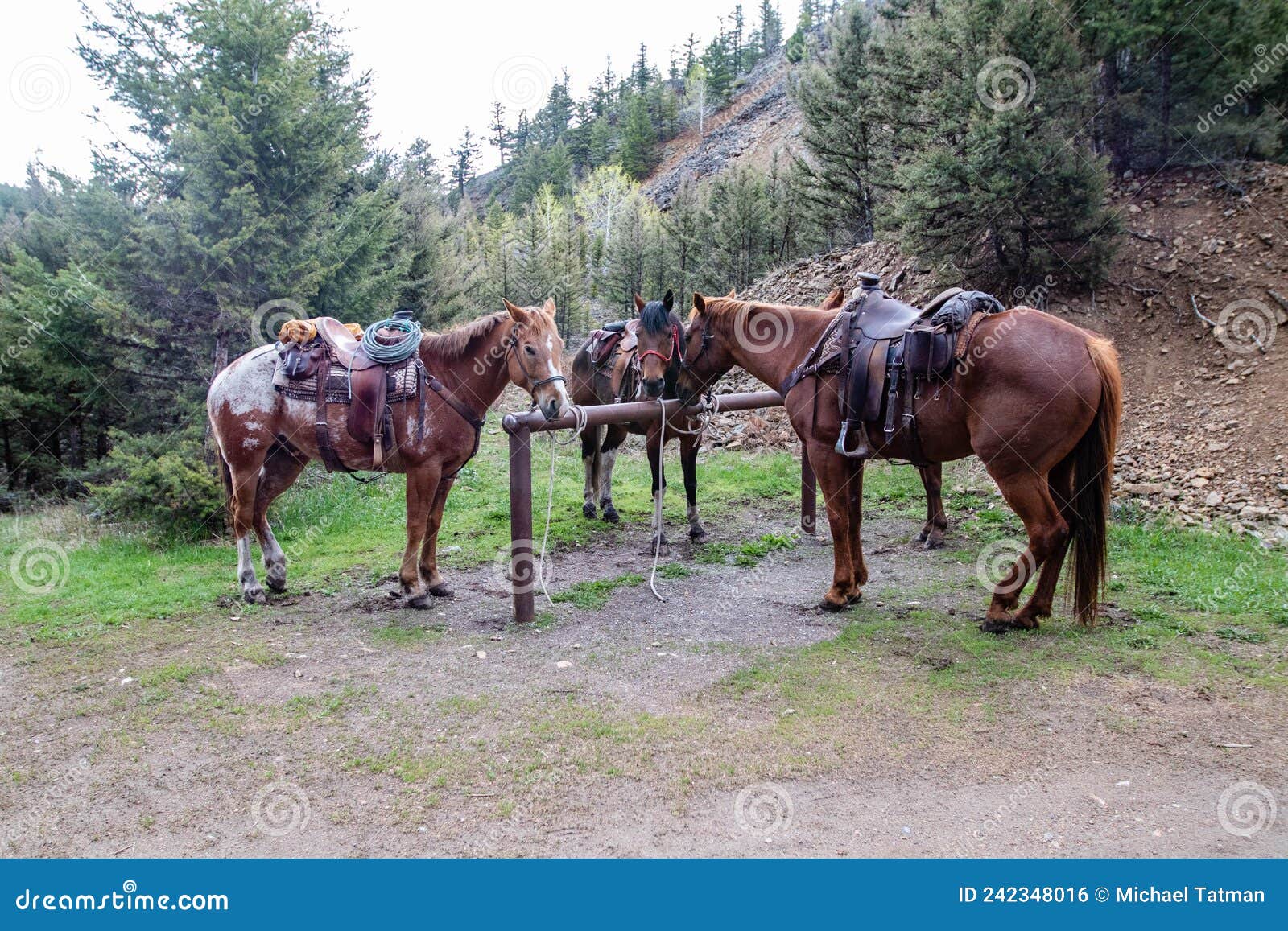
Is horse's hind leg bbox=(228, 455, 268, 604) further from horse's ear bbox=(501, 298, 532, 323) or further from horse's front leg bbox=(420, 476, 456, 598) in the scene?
A: horse's ear bbox=(501, 298, 532, 323)

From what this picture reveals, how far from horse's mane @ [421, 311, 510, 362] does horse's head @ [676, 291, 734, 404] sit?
1578mm

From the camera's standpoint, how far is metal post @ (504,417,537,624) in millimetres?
5121

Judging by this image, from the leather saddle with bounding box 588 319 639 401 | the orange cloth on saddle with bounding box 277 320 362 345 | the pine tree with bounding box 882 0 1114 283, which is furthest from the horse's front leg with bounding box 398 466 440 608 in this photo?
the pine tree with bounding box 882 0 1114 283

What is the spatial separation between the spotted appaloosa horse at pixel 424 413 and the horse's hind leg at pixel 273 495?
90 mm

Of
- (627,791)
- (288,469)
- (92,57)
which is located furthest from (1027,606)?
(92,57)

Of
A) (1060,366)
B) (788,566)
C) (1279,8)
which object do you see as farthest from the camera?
(1279,8)

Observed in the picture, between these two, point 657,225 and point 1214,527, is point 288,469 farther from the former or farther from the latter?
point 657,225

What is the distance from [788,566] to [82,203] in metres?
10.7

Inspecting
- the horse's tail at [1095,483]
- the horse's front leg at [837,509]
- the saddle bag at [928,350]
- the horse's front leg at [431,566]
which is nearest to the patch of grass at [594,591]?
the horse's front leg at [431,566]

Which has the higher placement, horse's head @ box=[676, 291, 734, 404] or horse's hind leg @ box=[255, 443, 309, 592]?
horse's head @ box=[676, 291, 734, 404]

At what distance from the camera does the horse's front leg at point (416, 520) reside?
5.36 metres

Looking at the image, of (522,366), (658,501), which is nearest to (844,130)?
(658,501)

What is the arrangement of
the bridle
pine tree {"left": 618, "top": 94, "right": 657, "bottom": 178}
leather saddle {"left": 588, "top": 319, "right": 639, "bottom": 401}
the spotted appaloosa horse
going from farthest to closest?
pine tree {"left": 618, "top": 94, "right": 657, "bottom": 178} < leather saddle {"left": 588, "top": 319, "right": 639, "bottom": 401} < the spotted appaloosa horse < the bridle

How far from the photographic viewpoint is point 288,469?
19.6ft
